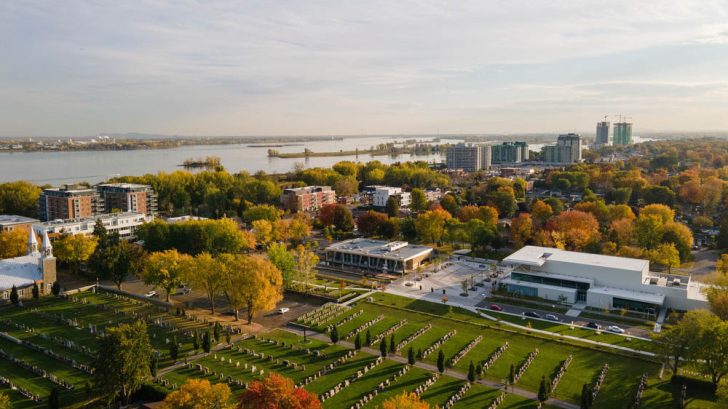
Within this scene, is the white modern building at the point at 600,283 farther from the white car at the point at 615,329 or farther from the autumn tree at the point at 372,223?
the autumn tree at the point at 372,223

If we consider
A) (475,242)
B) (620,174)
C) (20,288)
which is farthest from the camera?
(620,174)

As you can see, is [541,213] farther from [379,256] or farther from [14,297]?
[14,297]

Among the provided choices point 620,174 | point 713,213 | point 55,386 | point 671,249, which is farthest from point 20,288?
point 620,174

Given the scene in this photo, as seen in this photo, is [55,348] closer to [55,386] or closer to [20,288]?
[55,386]

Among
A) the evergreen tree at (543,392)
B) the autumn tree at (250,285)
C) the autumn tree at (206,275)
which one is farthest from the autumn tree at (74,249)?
the evergreen tree at (543,392)

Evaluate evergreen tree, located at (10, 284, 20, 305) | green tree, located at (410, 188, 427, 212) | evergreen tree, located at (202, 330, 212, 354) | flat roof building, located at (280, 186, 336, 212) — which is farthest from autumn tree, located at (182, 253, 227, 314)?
green tree, located at (410, 188, 427, 212)

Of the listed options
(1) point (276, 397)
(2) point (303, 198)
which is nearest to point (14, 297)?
(1) point (276, 397)

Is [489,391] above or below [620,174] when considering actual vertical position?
below
